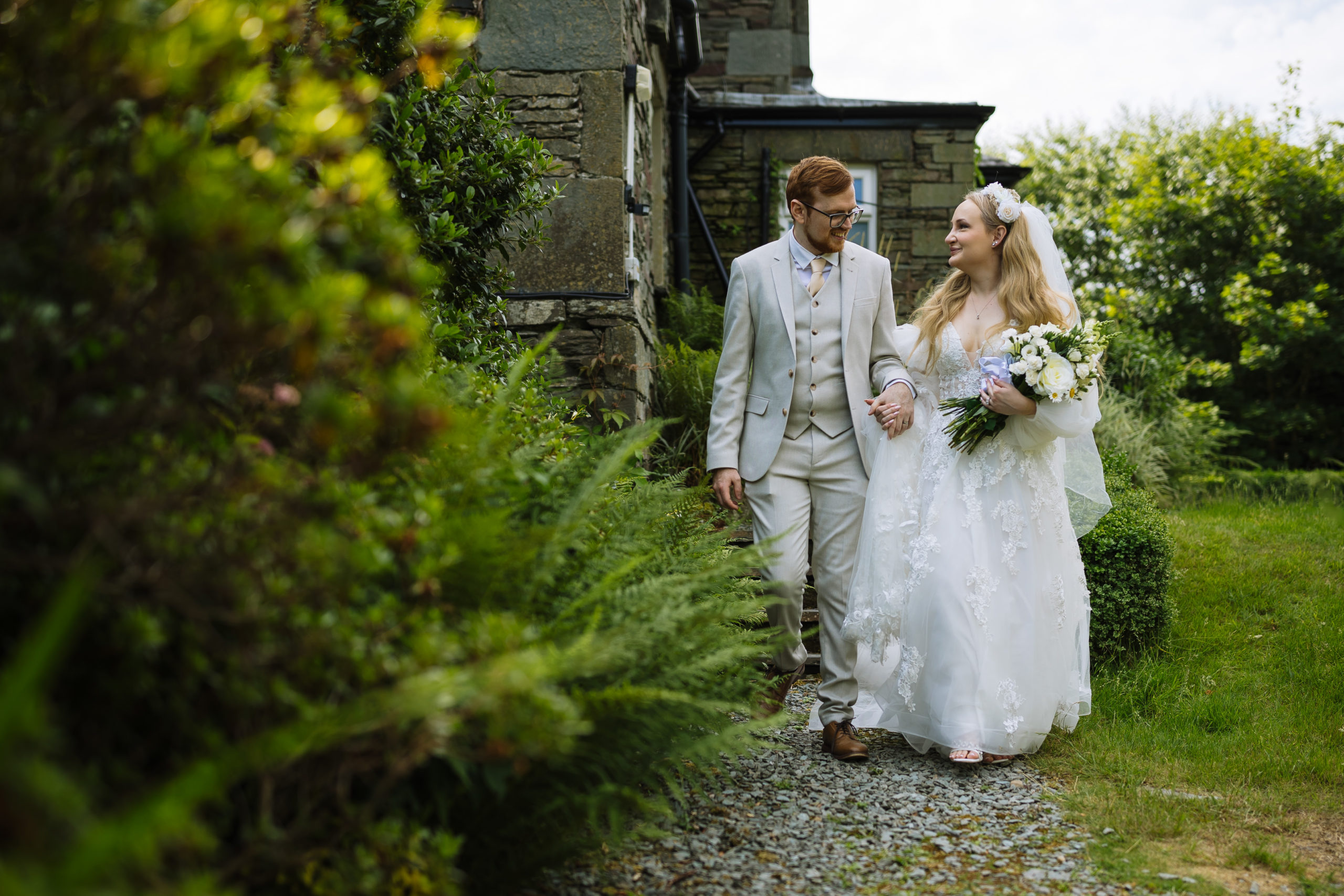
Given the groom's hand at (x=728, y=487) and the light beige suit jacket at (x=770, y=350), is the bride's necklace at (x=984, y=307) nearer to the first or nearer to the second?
the light beige suit jacket at (x=770, y=350)

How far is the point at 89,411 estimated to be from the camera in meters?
1.36

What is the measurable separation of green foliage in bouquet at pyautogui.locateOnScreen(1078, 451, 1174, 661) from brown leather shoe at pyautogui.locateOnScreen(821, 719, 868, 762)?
1.93 m

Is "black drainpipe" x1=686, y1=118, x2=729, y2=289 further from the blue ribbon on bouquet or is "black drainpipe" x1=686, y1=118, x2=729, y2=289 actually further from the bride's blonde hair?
the blue ribbon on bouquet

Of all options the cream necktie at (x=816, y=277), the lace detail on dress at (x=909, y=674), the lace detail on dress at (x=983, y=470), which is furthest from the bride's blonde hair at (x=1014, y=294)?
the lace detail on dress at (x=909, y=674)

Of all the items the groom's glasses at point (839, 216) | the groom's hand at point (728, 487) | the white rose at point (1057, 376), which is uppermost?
the groom's glasses at point (839, 216)

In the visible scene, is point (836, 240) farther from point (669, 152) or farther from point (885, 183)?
point (885, 183)

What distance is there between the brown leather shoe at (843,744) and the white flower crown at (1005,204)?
2.25 metres

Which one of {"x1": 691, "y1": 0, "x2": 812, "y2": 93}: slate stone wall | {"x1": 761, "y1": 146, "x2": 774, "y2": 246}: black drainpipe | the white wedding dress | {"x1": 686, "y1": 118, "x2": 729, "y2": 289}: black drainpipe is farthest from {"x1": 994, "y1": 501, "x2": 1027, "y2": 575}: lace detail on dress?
{"x1": 691, "y1": 0, "x2": 812, "y2": 93}: slate stone wall

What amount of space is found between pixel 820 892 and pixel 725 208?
919 cm

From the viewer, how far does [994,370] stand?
3.93 meters

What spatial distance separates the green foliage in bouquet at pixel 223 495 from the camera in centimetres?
129

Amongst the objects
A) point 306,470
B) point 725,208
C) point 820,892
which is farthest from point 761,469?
point 725,208

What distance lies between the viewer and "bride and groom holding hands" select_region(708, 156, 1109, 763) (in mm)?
3852

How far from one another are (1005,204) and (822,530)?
1.63 meters
